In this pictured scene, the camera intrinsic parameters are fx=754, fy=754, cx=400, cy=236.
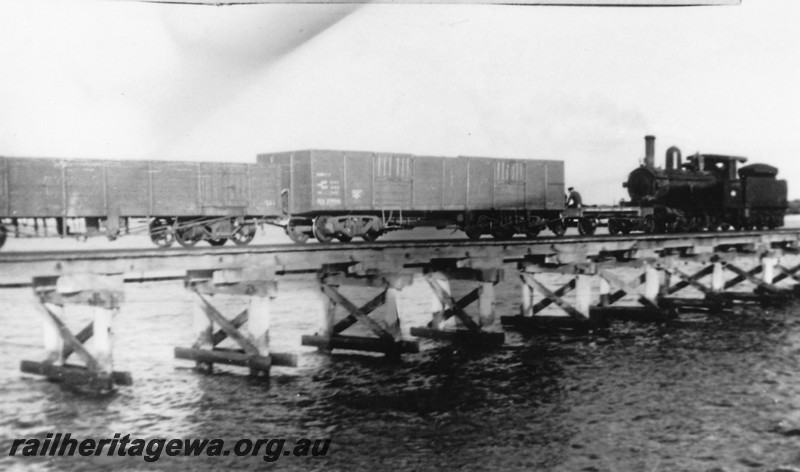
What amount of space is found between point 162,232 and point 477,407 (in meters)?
9.76

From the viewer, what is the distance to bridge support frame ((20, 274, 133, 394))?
480 inches

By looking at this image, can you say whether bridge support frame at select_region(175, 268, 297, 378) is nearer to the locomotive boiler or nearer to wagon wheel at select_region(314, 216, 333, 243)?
wagon wheel at select_region(314, 216, 333, 243)

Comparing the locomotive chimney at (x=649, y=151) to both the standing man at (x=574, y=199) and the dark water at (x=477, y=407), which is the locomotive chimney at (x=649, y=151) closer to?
the standing man at (x=574, y=199)

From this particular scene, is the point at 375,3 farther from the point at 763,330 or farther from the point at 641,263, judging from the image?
the point at 763,330

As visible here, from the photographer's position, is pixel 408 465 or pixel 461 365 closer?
pixel 408 465

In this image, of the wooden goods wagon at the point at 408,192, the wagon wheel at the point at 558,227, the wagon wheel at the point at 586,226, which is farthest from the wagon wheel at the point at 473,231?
the wagon wheel at the point at 586,226

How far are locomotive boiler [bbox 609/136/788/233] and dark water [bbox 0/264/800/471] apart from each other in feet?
31.9

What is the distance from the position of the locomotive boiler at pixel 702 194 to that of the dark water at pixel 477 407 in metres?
9.73

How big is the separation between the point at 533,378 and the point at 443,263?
3849 millimetres

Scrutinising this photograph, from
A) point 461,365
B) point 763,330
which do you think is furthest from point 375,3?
point 763,330

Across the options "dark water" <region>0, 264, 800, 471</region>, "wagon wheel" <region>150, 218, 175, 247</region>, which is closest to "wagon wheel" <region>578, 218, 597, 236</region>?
"dark water" <region>0, 264, 800, 471</region>

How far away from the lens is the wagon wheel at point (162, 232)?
18.4m

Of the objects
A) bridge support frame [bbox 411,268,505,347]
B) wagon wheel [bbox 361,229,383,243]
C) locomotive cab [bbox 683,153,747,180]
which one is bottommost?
bridge support frame [bbox 411,268,505,347]

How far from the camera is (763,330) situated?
66.2 ft
